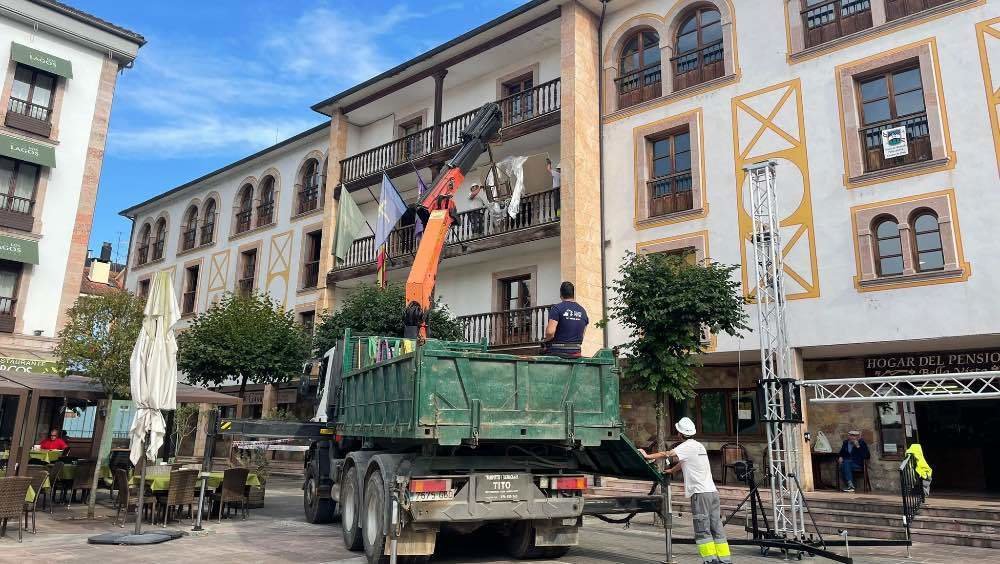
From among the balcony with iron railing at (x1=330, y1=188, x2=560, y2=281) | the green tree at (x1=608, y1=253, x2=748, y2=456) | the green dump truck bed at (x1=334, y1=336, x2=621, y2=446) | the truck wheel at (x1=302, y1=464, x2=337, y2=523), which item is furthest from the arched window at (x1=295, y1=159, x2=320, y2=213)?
the green dump truck bed at (x1=334, y1=336, x2=621, y2=446)

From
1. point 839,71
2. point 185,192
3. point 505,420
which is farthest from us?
point 185,192

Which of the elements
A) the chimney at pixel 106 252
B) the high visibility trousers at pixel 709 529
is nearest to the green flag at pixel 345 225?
the high visibility trousers at pixel 709 529

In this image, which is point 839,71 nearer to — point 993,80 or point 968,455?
point 993,80

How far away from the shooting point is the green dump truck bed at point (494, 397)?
7074 millimetres

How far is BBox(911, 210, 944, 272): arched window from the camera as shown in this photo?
13383 mm

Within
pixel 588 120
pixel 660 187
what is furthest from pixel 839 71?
pixel 588 120

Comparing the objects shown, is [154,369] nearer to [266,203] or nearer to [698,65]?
[698,65]

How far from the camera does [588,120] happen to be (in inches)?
716

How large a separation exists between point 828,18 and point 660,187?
5.13 metres

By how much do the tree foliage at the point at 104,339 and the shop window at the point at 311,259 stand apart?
465 inches

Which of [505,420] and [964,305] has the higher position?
[964,305]

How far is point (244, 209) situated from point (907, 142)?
82.2ft

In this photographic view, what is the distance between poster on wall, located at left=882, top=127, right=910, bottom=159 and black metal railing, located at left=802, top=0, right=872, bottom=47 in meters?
2.48

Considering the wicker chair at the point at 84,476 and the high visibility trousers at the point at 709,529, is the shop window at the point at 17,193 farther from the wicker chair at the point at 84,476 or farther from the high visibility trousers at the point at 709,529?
the high visibility trousers at the point at 709,529
